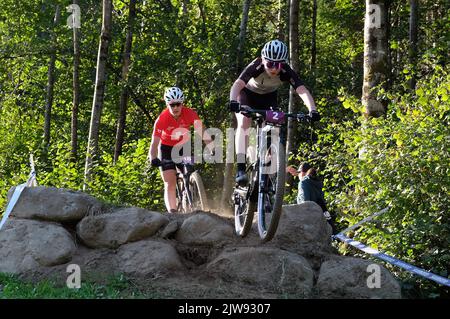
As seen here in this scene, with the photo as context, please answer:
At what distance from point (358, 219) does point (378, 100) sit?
2.08 metres

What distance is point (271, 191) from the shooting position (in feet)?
25.1

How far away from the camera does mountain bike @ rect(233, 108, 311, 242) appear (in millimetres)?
7270

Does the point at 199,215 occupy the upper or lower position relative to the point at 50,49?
lower

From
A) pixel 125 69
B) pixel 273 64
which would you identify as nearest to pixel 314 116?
pixel 273 64

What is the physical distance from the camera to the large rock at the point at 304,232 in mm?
7910

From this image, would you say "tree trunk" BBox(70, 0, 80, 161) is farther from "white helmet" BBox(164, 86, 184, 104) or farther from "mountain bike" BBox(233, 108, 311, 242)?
"mountain bike" BBox(233, 108, 311, 242)

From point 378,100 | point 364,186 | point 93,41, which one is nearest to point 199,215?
point 364,186

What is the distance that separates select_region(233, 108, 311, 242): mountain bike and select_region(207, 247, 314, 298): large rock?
0.92 ft

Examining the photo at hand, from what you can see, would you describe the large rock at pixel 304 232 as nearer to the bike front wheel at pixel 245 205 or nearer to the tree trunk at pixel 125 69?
the bike front wheel at pixel 245 205

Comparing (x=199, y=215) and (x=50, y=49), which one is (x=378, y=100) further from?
(x=50, y=49)

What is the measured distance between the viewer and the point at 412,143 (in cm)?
926

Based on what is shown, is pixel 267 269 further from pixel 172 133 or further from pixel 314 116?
pixel 172 133

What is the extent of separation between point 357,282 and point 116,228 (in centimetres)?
288

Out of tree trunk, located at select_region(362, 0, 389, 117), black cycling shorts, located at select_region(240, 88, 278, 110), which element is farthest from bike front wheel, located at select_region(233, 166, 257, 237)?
tree trunk, located at select_region(362, 0, 389, 117)
